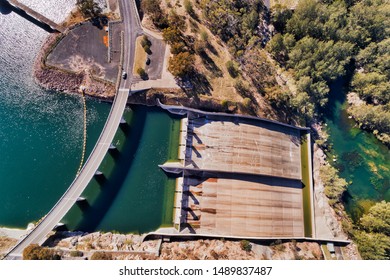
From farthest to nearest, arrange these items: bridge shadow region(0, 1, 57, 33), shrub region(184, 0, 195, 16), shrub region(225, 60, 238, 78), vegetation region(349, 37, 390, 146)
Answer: vegetation region(349, 37, 390, 146) → bridge shadow region(0, 1, 57, 33) → shrub region(184, 0, 195, 16) → shrub region(225, 60, 238, 78)

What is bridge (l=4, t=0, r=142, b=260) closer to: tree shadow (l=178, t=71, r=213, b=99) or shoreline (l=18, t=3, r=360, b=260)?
shoreline (l=18, t=3, r=360, b=260)

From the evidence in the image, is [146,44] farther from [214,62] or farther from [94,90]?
[214,62]

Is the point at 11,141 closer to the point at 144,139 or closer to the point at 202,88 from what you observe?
the point at 144,139

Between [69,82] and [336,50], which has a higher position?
[336,50]

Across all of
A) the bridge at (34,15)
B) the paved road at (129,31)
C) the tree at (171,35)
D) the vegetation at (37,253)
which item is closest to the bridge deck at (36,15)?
the bridge at (34,15)

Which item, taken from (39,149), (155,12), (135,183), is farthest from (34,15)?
(135,183)

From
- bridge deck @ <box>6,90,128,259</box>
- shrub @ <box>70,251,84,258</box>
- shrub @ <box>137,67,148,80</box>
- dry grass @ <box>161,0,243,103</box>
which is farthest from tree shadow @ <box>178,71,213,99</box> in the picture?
shrub @ <box>70,251,84,258</box>

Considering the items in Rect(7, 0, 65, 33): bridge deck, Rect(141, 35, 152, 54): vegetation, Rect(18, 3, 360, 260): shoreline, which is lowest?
Rect(18, 3, 360, 260): shoreline
